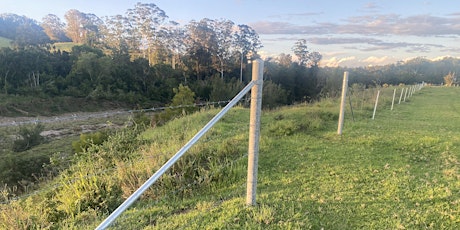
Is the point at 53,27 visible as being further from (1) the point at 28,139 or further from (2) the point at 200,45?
(1) the point at 28,139

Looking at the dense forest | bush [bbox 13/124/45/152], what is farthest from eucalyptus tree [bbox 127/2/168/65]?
bush [bbox 13/124/45/152]

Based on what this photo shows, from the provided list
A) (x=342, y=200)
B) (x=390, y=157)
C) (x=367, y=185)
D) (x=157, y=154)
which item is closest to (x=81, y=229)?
(x=157, y=154)

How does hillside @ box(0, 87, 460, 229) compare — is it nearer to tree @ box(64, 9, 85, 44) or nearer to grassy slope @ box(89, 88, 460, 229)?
grassy slope @ box(89, 88, 460, 229)

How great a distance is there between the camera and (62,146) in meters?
19.7

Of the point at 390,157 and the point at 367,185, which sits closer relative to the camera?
the point at 367,185

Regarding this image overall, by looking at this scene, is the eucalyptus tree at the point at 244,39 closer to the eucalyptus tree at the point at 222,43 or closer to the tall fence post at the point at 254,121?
the eucalyptus tree at the point at 222,43

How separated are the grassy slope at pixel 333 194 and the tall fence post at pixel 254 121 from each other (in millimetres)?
236

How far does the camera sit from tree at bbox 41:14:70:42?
59.9m

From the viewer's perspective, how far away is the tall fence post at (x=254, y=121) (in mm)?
2916

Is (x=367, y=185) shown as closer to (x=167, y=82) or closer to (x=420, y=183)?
(x=420, y=183)

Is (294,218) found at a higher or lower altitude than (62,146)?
higher

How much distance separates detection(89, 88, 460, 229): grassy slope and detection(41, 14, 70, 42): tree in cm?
6714

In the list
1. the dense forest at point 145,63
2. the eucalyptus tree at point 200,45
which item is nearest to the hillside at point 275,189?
the dense forest at point 145,63

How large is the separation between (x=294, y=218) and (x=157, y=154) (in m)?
2.52
